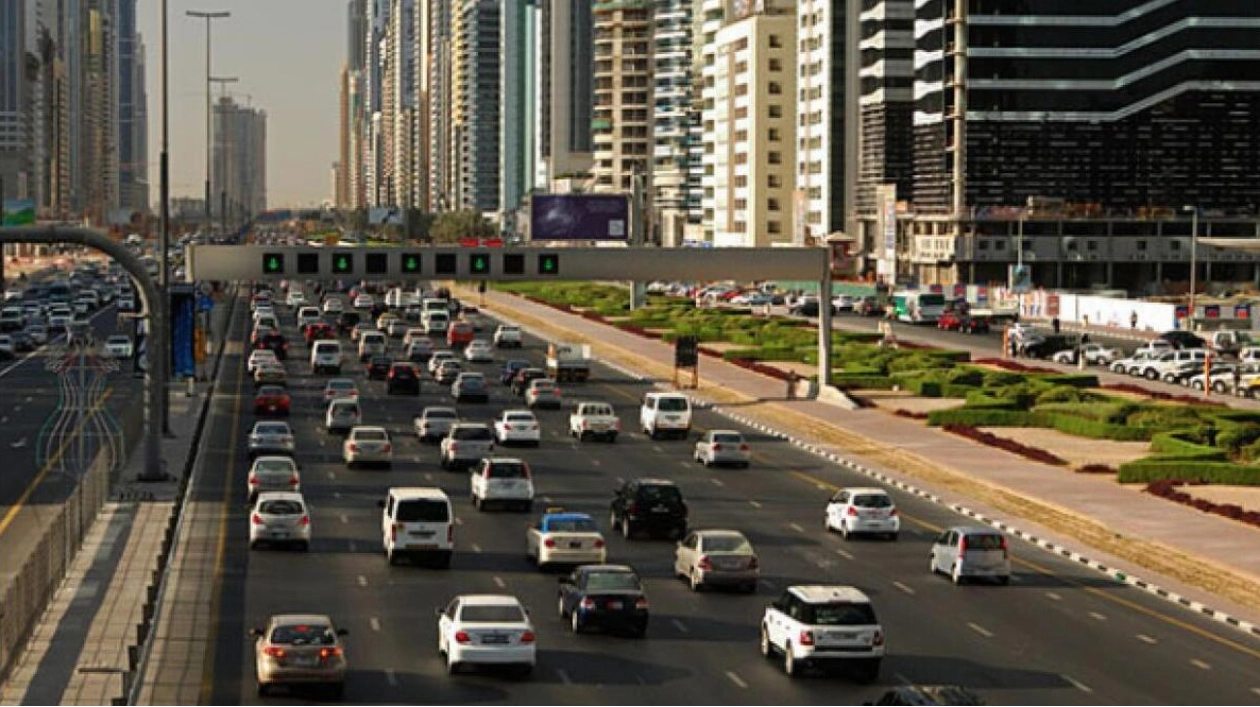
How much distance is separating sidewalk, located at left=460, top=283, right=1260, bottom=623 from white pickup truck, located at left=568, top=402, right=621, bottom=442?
6514 mm

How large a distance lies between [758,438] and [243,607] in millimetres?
39613

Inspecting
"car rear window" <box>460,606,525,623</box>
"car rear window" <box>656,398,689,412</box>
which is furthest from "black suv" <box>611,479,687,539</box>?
"car rear window" <box>656,398,689,412</box>

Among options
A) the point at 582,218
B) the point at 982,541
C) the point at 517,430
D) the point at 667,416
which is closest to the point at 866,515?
the point at 982,541

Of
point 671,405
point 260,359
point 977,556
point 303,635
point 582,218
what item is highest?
point 582,218

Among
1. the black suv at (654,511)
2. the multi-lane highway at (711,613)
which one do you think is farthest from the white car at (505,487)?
the black suv at (654,511)

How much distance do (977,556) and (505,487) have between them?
1515 cm

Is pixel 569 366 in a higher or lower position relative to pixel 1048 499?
higher

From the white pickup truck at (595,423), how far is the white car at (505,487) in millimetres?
18813

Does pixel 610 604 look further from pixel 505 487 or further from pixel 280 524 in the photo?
pixel 505 487

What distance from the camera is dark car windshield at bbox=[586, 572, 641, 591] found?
3944 cm

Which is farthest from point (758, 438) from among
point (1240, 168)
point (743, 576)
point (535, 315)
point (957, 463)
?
point (1240, 168)

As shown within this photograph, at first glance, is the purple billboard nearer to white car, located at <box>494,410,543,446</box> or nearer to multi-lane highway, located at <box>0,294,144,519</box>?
multi-lane highway, located at <box>0,294,144,519</box>

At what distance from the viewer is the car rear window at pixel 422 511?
4778 centimetres

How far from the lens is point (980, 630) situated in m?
40.5
